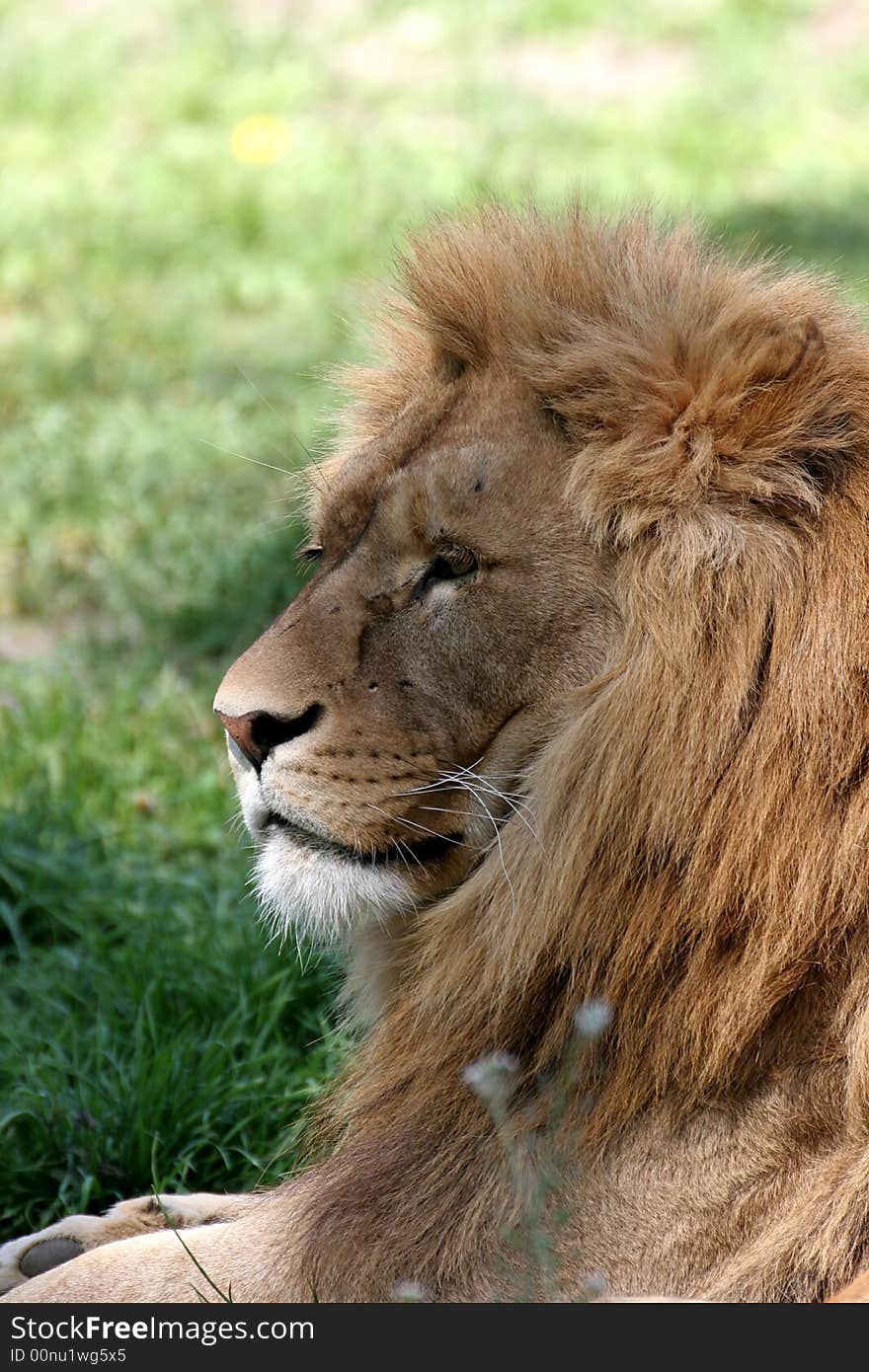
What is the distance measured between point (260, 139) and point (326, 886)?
6860mm

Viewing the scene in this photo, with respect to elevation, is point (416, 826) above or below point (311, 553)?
below

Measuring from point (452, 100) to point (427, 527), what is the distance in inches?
293

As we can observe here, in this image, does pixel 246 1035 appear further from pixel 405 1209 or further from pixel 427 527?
pixel 427 527

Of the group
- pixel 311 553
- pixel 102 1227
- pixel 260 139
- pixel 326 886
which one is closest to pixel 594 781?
pixel 326 886

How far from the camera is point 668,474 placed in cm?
207

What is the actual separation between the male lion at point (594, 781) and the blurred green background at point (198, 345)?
546mm

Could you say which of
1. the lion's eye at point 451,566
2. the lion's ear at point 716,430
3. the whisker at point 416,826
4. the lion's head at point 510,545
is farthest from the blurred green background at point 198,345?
the whisker at point 416,826

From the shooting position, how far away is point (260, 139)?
840cm

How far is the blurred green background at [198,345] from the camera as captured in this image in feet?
10.4

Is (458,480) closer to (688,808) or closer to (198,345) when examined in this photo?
(688,808)

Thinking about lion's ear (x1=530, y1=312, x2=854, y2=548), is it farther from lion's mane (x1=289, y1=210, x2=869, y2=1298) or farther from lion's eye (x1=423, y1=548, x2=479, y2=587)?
lion's eye (x1=423, y1=548, x2=479, y2=587)

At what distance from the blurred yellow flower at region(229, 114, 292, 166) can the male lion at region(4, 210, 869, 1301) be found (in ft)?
20.3

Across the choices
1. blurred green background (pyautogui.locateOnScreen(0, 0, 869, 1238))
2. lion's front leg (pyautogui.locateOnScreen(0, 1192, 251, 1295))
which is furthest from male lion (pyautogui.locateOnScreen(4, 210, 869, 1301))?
blurred green background (pyautogui.locateOnScreen(0, 0, 869, 1238))

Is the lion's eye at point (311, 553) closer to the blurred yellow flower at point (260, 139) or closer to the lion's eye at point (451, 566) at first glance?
the lion's eye at point (451, 566)
